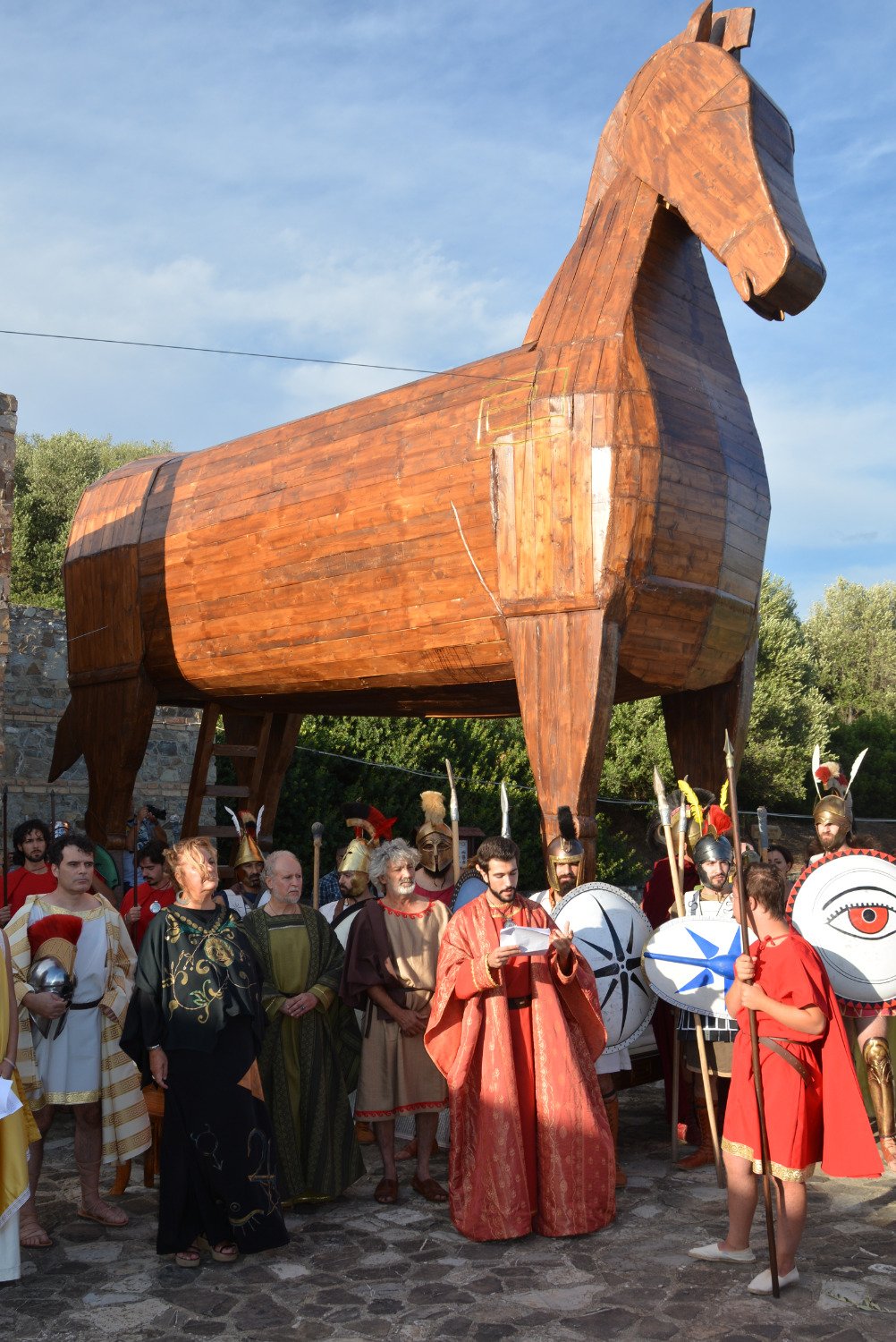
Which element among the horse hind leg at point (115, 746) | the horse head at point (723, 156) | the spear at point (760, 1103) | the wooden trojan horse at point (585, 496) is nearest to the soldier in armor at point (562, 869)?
the wooden trojan horse at point (585, 496)

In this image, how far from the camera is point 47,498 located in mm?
27938

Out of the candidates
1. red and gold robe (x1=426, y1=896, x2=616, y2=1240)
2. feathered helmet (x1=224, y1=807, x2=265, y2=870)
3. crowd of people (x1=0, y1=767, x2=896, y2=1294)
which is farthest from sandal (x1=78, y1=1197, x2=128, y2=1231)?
feathered helmet (x1=224, y1=807, x2=265, y2=870)

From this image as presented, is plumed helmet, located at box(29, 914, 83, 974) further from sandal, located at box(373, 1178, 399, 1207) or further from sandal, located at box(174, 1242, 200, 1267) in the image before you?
sandal, located at box(373, 1178, 399, 1207)

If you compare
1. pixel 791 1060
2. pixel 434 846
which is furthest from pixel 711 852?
pixel 434 846

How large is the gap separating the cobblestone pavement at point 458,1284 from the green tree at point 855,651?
3017 cm

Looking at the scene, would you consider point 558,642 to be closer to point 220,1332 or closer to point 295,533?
point 295,533

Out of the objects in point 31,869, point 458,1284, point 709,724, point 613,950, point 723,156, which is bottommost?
point 458,1284

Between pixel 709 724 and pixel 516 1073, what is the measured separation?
11.1 feet

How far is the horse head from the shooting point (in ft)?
21.5

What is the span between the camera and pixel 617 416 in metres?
6.84

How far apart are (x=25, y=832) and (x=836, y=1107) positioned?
474 centimetres

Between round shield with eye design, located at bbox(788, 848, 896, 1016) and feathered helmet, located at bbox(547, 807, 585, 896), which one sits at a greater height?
feathered helmet, located at bbox(547, 807, 585, 896)

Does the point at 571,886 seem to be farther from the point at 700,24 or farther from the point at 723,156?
the point at 700,24

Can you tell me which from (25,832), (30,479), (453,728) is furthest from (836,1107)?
(30,479)
